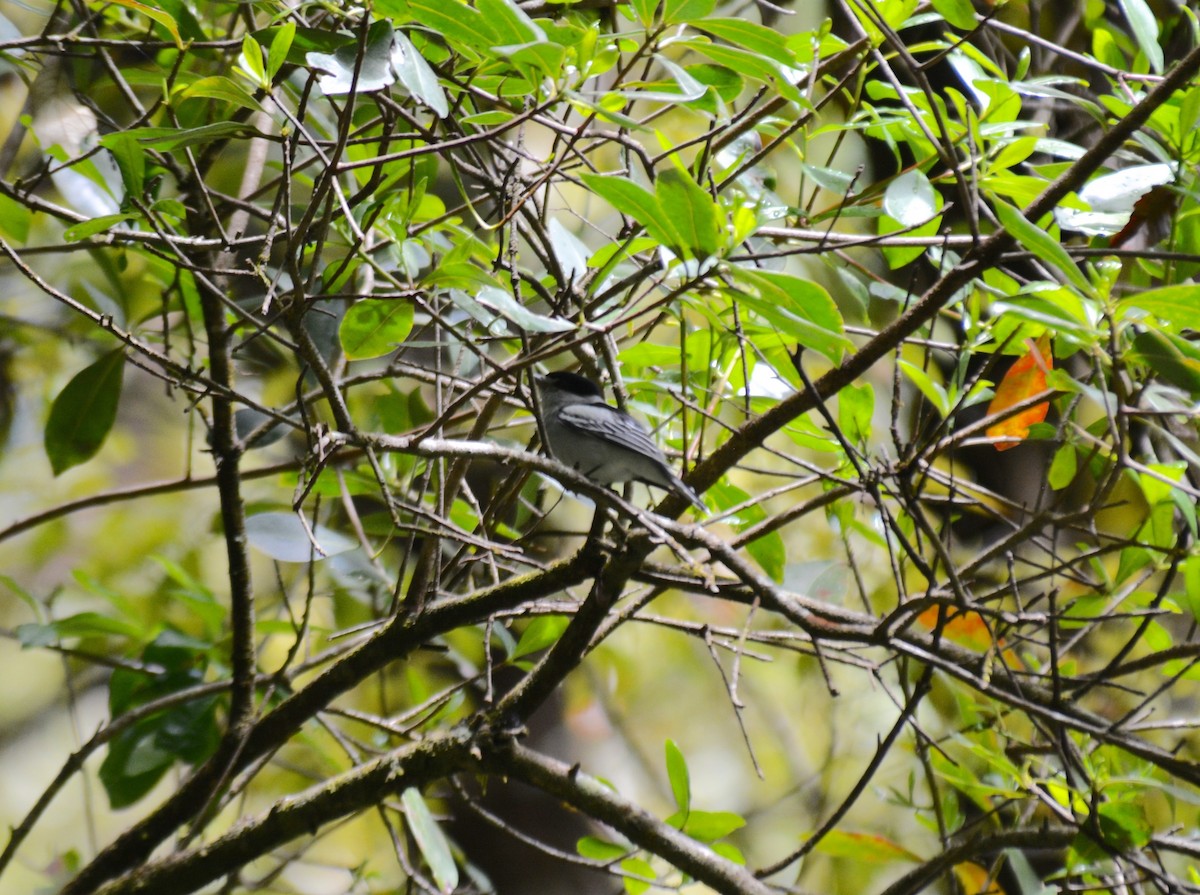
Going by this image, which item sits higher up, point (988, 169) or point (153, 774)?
point (988, 169)

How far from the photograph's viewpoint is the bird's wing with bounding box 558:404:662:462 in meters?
1.86

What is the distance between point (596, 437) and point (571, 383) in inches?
7.3

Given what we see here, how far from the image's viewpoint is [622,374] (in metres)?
2.04

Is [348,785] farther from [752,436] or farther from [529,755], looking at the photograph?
[752,436]

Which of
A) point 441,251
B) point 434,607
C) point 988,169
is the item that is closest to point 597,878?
point 434,607

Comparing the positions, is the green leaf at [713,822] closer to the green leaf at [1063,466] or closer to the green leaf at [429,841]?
the green leaf at [429,841]

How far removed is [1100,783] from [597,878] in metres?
2.15

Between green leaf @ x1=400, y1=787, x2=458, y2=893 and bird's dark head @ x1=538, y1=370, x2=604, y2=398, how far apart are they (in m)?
0.92

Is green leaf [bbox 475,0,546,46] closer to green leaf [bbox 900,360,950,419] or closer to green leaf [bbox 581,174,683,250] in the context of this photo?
green leaf [bbox 581,174,683,250]

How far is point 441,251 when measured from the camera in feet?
6.41

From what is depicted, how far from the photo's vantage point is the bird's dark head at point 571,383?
2219 millimetres

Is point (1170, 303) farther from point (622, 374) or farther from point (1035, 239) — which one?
point (622, 374)

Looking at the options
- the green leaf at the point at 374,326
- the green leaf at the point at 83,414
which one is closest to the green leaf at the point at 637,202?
the green leaf at the point at 374,326

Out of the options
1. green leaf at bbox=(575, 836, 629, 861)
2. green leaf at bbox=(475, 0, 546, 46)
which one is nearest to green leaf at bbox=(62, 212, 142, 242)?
green leaf at bbox=(475, 0, 546, 46)
